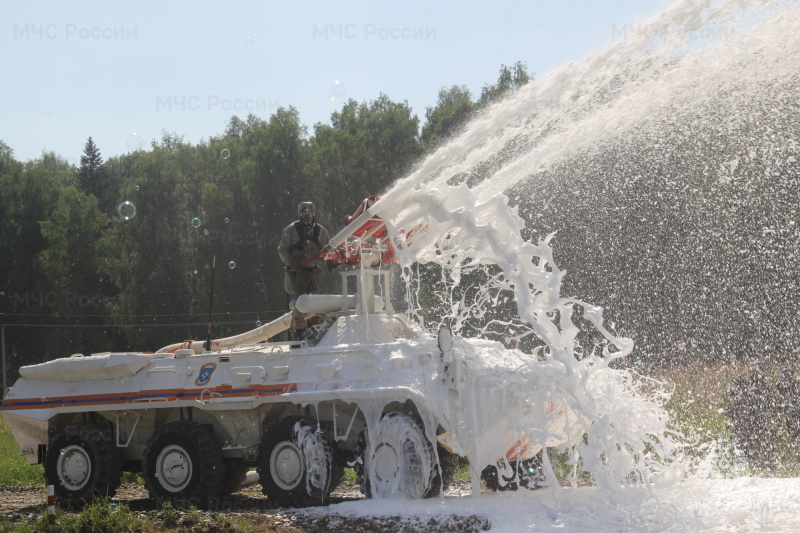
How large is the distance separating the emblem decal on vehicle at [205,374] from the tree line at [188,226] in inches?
610

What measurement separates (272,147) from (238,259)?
4.49 metres

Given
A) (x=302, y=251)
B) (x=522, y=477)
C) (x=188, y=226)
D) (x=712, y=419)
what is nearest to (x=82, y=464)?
(x=302, y=251)

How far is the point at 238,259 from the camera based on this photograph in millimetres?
35469

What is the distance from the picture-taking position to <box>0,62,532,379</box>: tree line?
102 feet

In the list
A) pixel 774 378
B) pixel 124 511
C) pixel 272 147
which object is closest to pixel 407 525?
pixel 124 511

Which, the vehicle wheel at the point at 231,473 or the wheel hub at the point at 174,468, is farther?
the vehicle wheel at the point at 231,473

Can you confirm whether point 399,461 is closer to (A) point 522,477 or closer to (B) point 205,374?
(A) point 522,477

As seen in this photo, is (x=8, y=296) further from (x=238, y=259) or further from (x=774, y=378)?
(x=774, y=378)

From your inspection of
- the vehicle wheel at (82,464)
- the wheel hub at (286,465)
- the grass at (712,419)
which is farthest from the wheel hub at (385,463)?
the vehicle wheel at (82,464)

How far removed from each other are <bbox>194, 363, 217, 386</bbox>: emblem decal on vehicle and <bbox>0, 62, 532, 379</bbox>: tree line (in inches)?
610

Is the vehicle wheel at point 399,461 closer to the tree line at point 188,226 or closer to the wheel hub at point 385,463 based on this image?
the wheel hub at point 385,463

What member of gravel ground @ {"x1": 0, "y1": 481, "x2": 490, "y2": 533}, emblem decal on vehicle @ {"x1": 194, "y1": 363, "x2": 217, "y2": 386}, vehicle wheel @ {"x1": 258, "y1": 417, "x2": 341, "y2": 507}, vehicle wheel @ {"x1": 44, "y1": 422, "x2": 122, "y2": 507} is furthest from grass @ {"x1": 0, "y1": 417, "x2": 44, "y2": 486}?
vehicle wheel @ {"x1": 258, "y1": 417, "x2": 341, "y2": 507}

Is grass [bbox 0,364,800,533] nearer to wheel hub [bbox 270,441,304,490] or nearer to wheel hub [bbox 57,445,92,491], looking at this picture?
wheel hub [bbox 57,445,92,491]

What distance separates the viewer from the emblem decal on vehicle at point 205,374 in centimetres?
1248
